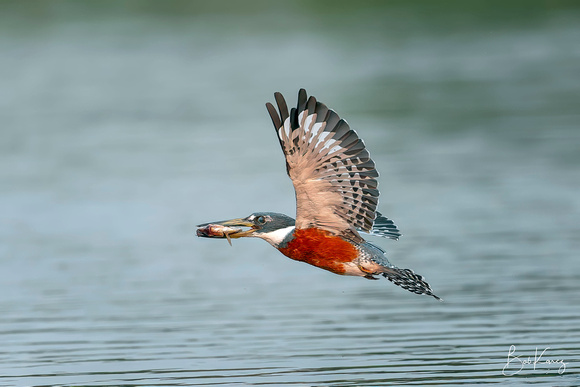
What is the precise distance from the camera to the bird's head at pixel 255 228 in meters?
9.14

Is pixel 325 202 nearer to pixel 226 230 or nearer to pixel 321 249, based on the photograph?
pixel 321 249

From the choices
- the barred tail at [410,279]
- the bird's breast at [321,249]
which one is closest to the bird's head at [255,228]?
the bird's breast at [321,249]

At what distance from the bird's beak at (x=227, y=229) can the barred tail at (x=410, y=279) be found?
1.16 m

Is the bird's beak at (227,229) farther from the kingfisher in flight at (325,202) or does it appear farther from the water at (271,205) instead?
the water at (271,205)

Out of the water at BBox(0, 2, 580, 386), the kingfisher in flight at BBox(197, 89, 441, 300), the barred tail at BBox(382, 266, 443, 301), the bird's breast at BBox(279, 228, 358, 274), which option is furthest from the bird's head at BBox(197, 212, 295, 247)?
the water at BBox(0, 2, 580, 386)

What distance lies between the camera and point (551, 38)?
32562 mm

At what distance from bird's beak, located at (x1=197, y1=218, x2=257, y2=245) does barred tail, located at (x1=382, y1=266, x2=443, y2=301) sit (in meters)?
1.16

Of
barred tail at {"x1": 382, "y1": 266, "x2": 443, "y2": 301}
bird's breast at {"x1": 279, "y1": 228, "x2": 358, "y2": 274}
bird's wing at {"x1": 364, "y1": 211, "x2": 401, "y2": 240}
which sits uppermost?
bird's wing at {"x1": 364, "y1": 211, "x2": 401, "y2": 240}

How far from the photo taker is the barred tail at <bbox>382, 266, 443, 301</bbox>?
8836 mm

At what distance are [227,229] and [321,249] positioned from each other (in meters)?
0.77

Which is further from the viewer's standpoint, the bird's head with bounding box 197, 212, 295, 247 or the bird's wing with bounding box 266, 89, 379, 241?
the bird's head with bounding box 197, 212, 295, 247

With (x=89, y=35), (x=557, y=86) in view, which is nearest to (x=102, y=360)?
(x=557, y=86)

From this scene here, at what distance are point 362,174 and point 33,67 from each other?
25.4 meters

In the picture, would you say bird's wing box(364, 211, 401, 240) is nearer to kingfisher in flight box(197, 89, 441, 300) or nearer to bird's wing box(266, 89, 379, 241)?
kingfisher in flight box(197, 89, 441, 300)
